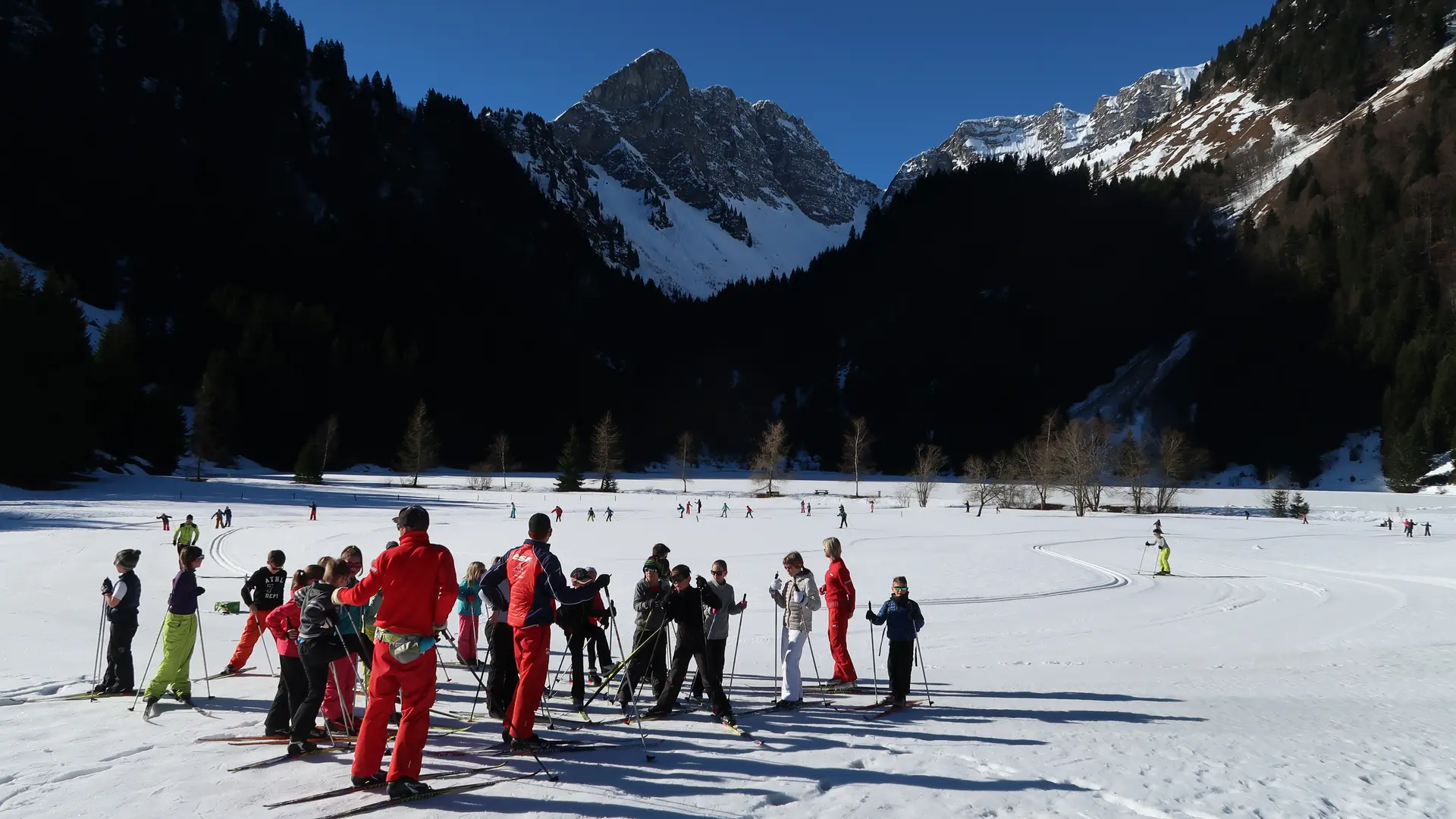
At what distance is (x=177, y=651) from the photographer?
7828 mm

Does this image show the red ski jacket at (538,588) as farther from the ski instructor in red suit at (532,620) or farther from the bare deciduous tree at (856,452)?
the bare deciduous tree at (856,452)

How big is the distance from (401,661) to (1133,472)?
6839cm

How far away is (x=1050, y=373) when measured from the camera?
12606 cm

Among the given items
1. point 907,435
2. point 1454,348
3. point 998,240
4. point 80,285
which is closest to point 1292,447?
point 1454,348

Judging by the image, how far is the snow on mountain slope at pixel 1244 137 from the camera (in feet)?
378

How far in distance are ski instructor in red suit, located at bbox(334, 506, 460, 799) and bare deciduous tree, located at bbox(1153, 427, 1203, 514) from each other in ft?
202

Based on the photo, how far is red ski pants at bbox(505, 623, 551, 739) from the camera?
6102 millimetres

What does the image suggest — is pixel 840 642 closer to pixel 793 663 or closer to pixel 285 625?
pixel 793 663

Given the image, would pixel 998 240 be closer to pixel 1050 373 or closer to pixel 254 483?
pixel 1050 373

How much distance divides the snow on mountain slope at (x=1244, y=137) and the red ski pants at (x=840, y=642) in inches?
5402

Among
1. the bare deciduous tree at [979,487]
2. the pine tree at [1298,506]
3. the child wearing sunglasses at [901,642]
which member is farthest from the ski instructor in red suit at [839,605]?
the pine tree at [1298,506]

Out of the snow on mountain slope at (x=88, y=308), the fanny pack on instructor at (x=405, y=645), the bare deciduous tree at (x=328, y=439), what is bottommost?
the fanny pack on instructor at (x=405, y=645)

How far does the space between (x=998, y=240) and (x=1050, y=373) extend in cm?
3562

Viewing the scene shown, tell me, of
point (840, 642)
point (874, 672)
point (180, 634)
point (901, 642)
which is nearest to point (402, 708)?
point (180, 634)
